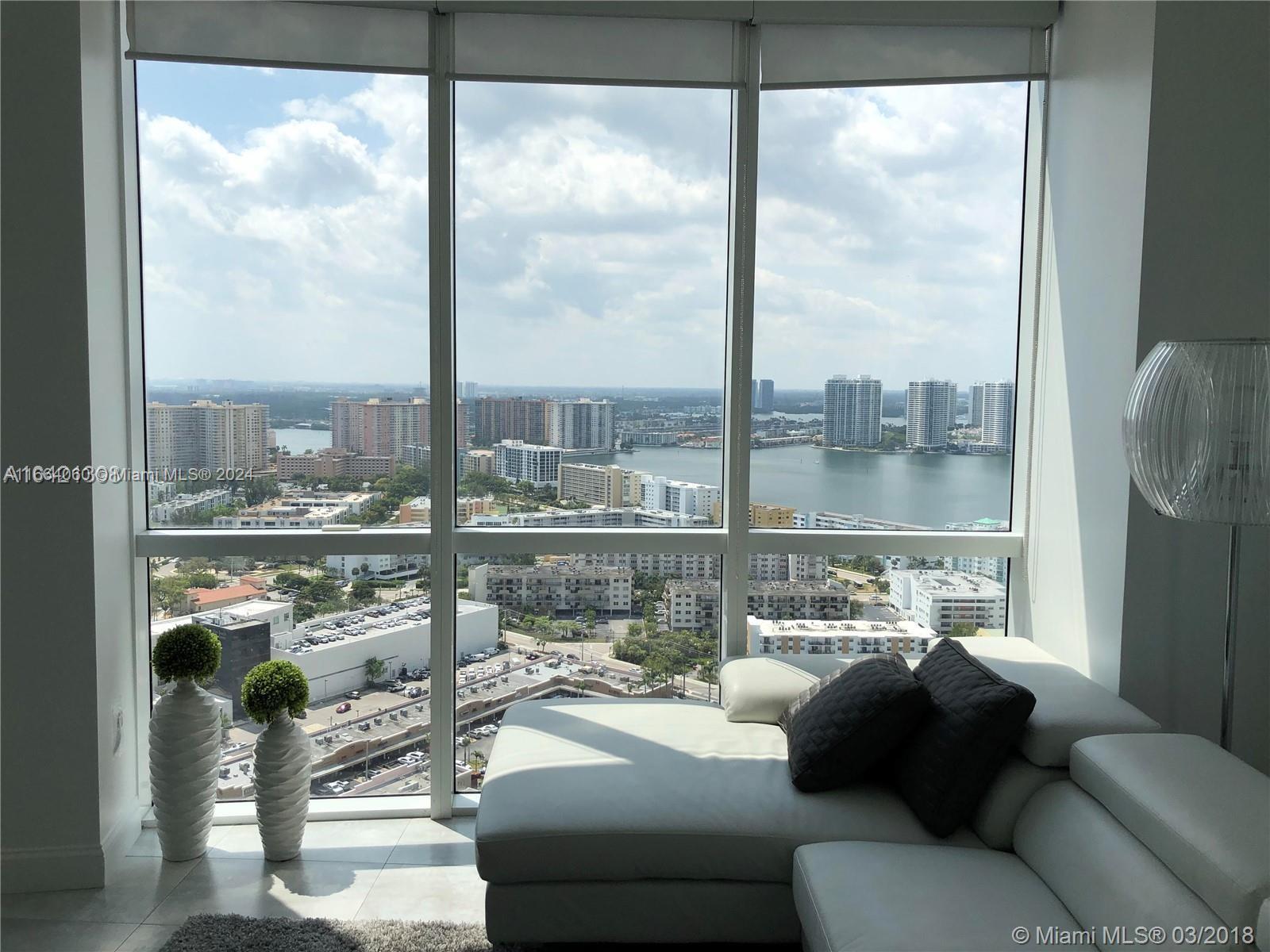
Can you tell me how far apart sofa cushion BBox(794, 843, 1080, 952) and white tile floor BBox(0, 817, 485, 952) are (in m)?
1.14

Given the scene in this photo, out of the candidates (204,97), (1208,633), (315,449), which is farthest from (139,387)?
(1208,633)

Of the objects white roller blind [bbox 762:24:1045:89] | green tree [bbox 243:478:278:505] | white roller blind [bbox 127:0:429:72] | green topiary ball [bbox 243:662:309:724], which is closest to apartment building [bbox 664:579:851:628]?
green topiary ball [bbox 243:662:309:724]

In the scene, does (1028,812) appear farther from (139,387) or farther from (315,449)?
(139,387)

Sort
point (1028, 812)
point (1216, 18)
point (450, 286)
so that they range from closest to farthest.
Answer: point (1028, 812) → point (1216, 18) → point (450, 286)

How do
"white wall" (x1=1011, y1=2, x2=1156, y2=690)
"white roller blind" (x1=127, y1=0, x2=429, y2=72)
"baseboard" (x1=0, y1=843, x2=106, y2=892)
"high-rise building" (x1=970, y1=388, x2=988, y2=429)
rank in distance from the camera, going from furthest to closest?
1. "high-rise building" (x1=970, y1=388, x2=988, y2=429)
2. "white roller blind" (x1=127, y1=0, x2=429, y2=72)
3. "baseboard" (x1=0, y1=843, x2=106, y2=892)
4. "white wall" (x1=1011, y1=2, x2=1156, y2=690)

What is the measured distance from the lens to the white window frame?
3162 mm

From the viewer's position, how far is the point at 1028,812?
7.20 feet

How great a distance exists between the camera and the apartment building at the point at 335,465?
10.8ft

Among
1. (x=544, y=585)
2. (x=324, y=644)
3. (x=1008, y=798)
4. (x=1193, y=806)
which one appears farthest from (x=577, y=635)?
(x=1193, y=806)

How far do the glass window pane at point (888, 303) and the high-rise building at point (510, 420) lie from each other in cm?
83

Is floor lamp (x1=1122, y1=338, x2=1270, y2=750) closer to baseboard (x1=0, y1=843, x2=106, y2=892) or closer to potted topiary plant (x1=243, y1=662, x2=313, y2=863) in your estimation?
potted topiary plant (x1=243, y1=662, x2=313, y2=863)

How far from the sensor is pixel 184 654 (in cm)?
294

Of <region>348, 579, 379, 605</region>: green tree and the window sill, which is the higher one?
<region>348, 579, 379, 605</region>: green tree

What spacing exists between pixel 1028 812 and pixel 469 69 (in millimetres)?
2980
